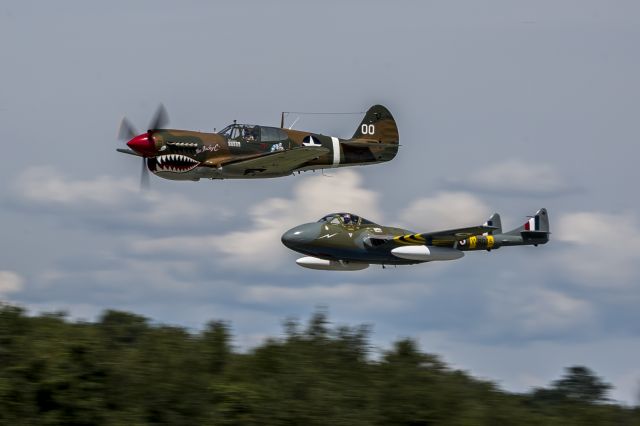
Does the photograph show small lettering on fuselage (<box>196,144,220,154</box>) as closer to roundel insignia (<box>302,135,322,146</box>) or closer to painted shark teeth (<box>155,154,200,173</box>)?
painted shark teeth (<box>155,154,200,173</box>)

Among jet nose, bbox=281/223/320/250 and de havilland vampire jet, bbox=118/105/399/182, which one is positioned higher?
de havilland vampire jet, bbox=118/105/399/182

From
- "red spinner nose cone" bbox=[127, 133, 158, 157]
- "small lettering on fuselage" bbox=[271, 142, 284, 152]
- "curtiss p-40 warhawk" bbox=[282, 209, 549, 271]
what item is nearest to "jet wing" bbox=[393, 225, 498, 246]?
"curtiss p-40 warhawk" bbox=[282, 209, 549, 271]

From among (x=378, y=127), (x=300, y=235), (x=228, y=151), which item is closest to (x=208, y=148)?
(x=228, y=151)

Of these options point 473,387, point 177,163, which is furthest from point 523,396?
point 177,163

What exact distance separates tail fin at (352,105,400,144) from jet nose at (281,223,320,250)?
8.72m

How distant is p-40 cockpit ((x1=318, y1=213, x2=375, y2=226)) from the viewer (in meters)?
43.6

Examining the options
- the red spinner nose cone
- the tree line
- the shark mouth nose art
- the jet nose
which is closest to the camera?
the tree line

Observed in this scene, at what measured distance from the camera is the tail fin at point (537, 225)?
46438mm

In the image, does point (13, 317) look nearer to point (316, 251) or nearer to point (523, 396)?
point (316, 251)

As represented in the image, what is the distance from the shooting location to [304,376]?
3653 centimetres

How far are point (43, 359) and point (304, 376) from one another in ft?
26.8

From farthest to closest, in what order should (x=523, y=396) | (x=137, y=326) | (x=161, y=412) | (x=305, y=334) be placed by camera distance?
1. (x=137, y=326)
2. (x=523, y=396)
3. (x=305, y=334)
4. (x=161, y=412)

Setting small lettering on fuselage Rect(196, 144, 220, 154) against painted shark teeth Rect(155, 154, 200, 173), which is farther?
small lettering on fuselage Rect(196, 144, 220, 154)

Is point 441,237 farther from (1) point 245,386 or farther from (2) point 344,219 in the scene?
(1) point 245,386
